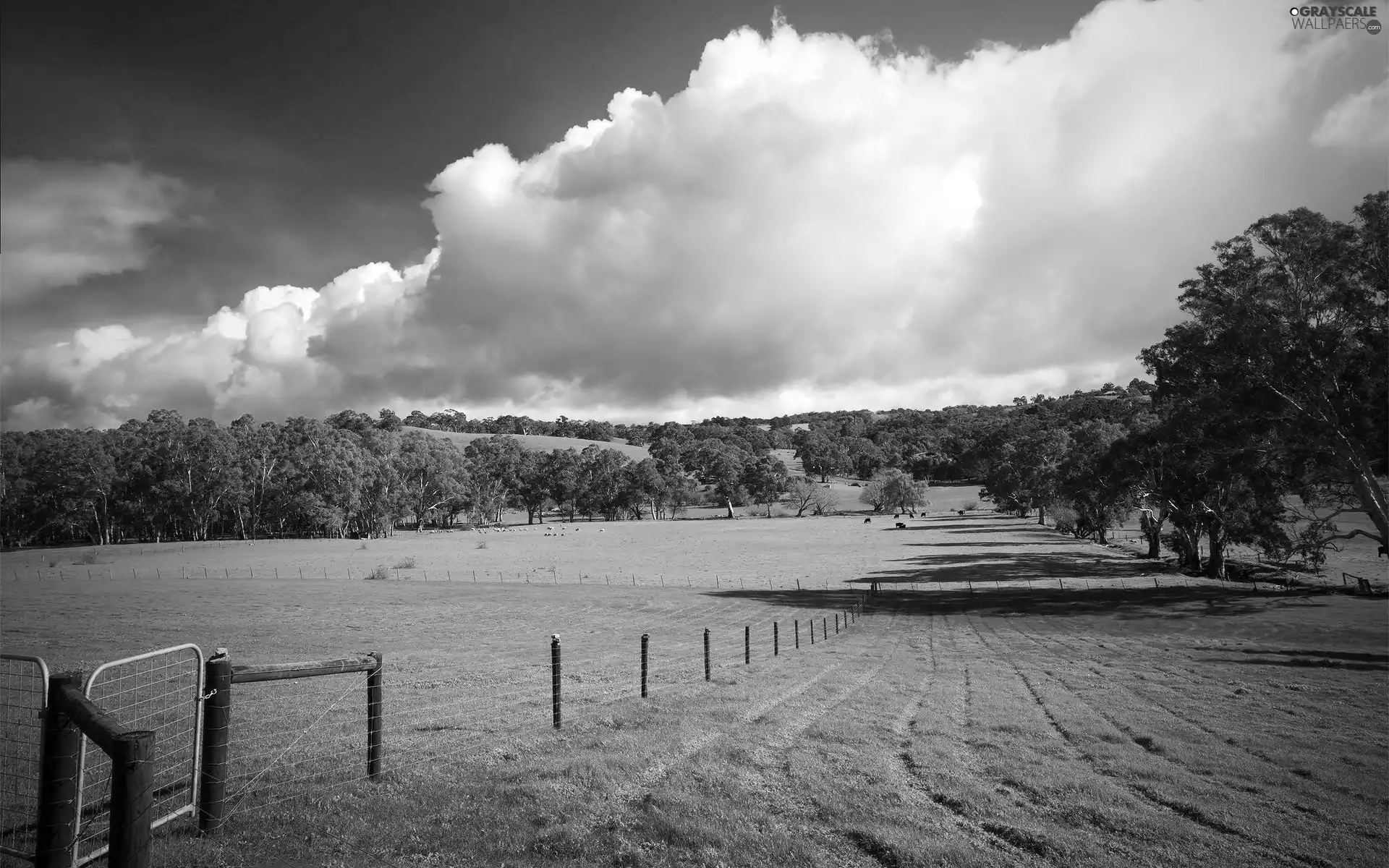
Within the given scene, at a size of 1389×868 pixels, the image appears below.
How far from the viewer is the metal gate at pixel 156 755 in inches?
225

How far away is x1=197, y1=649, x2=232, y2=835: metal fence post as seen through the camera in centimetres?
615

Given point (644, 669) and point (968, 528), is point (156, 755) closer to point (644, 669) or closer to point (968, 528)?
point (644, 669)

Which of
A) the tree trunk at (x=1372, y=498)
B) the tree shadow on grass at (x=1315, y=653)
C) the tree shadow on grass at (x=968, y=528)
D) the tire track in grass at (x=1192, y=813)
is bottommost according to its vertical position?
the tree shadow on grass at (x=968, y=528)

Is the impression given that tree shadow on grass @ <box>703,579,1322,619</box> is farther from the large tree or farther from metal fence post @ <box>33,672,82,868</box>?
metal fence post @ <box>33,672,82,868</box>

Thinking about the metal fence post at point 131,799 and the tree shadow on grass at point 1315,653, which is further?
the tree shadow on grass at point 1315,653

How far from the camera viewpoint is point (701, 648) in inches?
877

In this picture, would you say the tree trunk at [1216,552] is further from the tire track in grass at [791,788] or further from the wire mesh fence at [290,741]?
the wire mesh fence at [290,741]

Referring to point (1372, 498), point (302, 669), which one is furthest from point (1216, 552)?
point (302, 669)

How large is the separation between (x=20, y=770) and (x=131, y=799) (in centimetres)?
626

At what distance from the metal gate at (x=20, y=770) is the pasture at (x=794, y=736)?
1.12 metres

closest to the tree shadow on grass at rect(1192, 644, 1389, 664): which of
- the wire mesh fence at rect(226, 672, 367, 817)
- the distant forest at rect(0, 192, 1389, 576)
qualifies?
the distant forest at rect(0, 192, 1389, 576)

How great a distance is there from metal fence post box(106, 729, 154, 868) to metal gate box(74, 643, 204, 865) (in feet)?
3.05

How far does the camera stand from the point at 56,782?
186 inches

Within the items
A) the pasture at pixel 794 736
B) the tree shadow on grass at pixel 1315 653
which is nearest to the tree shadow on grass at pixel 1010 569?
the pasture at pixel 794 736
